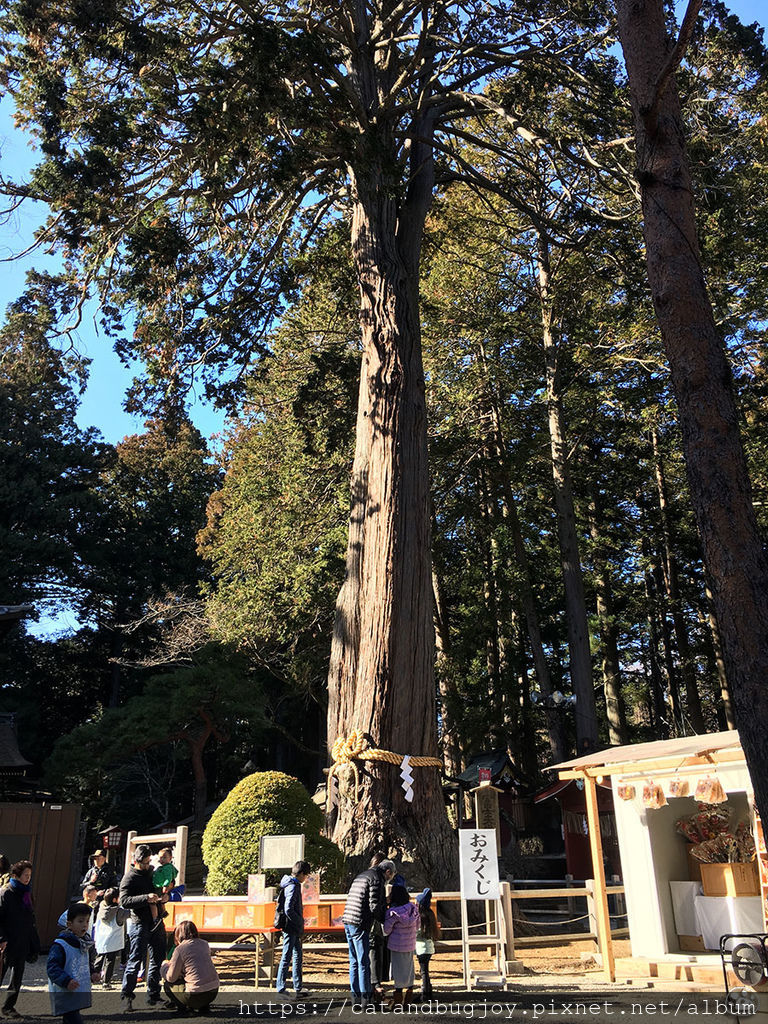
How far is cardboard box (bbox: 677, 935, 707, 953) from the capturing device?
356 inches

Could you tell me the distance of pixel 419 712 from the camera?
1120cm

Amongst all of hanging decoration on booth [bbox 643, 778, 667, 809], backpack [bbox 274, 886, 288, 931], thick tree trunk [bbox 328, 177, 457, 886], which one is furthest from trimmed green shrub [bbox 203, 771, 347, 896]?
hanging decoration on booth [bbox 643, 778, 667, 809]

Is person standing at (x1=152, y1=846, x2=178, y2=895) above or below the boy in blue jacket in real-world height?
above

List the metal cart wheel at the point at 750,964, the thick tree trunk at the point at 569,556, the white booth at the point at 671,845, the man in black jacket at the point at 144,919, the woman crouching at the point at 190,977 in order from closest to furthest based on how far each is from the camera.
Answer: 1. the metal cart wheel at the point at 750,964
2. the woman crouching at the point at 190,977
3. the man in black jacket at the point at 144,919
4. the white booth at the point at 671,845
5. the thick tree trunk at the point at 569,556

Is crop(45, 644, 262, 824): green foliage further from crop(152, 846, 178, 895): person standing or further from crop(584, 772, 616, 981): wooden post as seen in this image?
crop(584, 772, 616, 981): wooden post

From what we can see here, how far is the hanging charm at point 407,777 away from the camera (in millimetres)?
10516

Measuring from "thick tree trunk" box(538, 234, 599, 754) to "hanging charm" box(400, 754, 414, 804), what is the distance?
9.12m

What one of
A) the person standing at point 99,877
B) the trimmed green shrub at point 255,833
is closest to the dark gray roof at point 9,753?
the person standing at point 99,877

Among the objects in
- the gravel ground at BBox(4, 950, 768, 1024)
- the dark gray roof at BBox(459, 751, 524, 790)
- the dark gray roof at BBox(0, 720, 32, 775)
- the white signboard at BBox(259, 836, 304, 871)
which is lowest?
the gravel ground at BBox(4, 950, 768, 1024)

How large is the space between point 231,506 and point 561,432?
Result: 10.6 meters

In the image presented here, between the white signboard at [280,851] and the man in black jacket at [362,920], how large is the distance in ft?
4.71

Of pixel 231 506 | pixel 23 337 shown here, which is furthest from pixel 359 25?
pixel 231 506

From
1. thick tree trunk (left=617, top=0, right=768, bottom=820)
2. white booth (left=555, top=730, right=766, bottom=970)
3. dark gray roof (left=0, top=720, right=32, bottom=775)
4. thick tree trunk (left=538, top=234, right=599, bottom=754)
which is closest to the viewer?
thick tree trunk (left=617, top=0, right=768, bottom=820)

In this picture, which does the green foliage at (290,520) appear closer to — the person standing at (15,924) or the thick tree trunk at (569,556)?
the thick tree trunk at (569,556)
